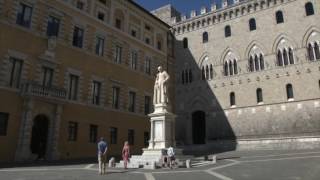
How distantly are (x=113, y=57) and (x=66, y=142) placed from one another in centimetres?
911

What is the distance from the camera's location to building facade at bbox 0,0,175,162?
18375mm

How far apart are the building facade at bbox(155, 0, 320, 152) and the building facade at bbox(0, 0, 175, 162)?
328 inches

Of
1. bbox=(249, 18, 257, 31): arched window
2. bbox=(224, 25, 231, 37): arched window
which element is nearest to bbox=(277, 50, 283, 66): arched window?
bbox=(249, 18, 257, 31): arched window

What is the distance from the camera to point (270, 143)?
1155 inches

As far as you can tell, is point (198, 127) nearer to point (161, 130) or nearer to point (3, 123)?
point (161, 130)

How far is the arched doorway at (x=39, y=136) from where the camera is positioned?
1942cm

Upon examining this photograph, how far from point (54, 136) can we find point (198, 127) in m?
20.3

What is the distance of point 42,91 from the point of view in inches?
760

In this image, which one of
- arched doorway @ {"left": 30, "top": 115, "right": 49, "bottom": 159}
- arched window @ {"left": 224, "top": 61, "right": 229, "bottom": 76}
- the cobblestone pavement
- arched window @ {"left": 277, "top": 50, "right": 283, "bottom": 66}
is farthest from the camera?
arched window @ {"left": 224, "top": 61, "right": 229, "bottom": 76}

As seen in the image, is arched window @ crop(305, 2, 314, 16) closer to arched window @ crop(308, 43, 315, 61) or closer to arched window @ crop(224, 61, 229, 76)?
arched window @ crop(308, 43, 315, 61)

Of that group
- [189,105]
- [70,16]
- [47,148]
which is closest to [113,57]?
[70,16]

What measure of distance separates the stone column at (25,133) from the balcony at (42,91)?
0.52 meters

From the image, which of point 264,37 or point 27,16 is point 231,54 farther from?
point 27,16

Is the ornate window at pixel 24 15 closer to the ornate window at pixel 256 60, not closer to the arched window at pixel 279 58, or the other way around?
the ornate window at pixel 256 60
